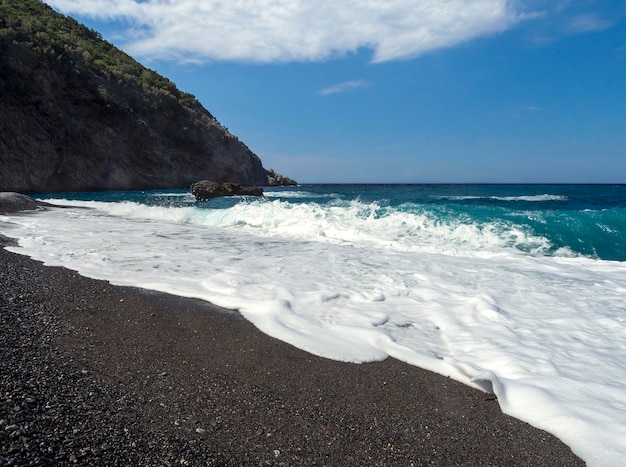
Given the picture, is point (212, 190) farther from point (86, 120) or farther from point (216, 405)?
point (216, 405)

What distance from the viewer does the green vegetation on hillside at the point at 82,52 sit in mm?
30578

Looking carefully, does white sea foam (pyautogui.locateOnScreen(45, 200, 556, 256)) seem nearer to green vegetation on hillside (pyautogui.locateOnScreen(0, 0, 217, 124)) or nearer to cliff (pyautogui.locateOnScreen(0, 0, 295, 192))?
cliff (pyautogui.locateOnScreen(0, 0, 295, 192))

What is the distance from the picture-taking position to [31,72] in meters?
29.4

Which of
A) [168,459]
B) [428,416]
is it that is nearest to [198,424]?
[168,459]

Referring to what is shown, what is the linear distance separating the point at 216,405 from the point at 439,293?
3298 mm

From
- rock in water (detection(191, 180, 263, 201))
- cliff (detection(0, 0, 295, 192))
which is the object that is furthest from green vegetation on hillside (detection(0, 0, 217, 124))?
rock in water (detection(191, 180, 263, 201))

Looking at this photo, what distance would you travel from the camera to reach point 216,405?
6.94ft

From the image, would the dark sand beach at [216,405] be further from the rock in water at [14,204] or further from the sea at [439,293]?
the rock in water at [14,204]

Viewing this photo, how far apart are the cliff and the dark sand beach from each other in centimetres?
3219

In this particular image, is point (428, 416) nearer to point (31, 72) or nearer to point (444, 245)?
point (444, 245)

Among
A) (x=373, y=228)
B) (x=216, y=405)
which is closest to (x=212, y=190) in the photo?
(x=373, y=228)

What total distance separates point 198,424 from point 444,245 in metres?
7.85

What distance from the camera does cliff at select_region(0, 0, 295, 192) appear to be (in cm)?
2883

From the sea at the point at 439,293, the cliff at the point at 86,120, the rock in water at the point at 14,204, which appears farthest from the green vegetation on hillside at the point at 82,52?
the sea at the point at 439,293
